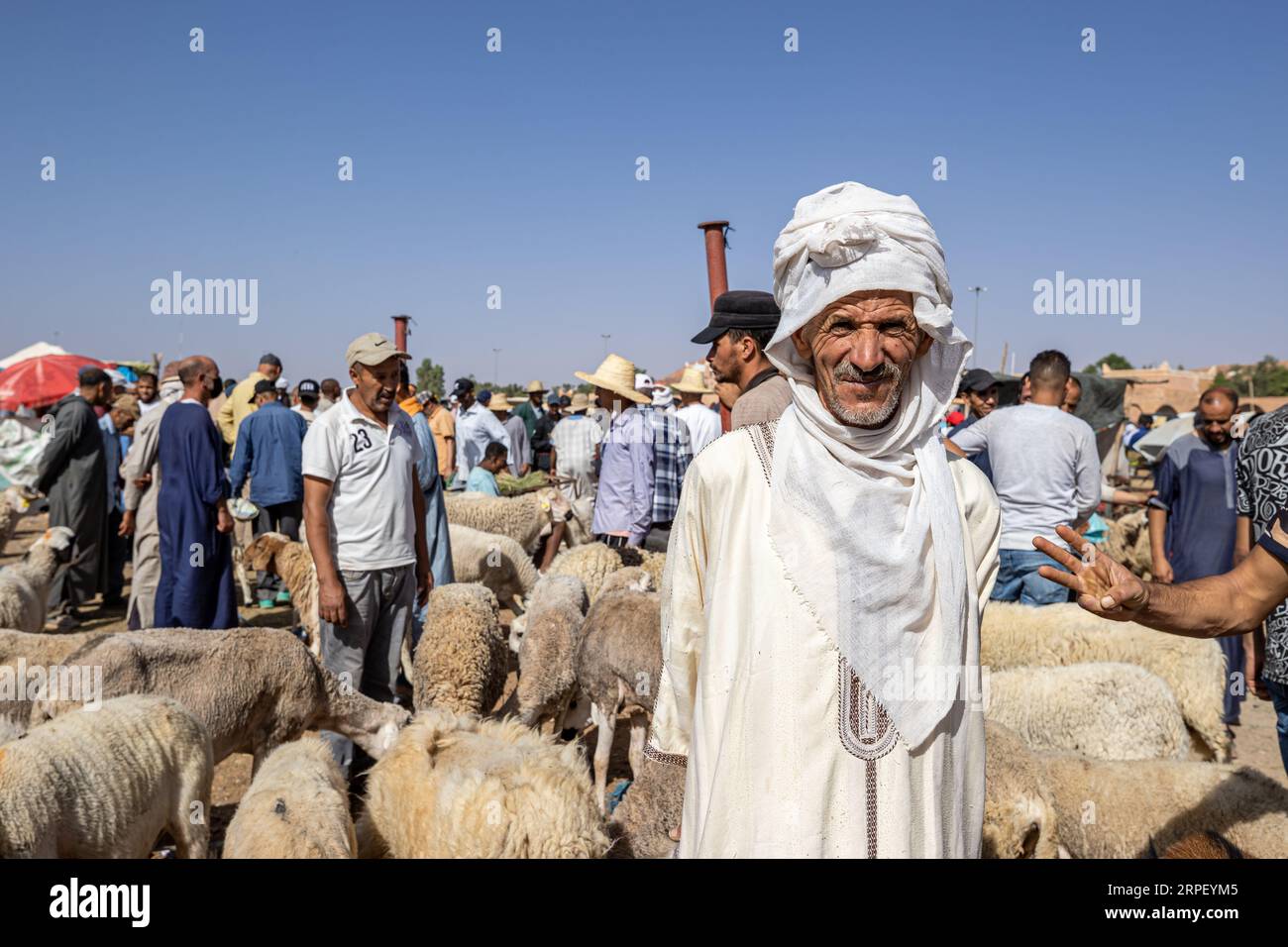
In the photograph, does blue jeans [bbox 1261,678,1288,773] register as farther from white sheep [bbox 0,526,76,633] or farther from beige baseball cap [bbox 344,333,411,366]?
white sheep [bbox 0,526,76,633]

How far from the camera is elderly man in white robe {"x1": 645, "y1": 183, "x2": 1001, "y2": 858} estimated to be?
169 centimetres

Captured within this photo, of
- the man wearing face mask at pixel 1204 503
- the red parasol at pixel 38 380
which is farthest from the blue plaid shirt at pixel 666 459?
the red parasol at pixel 38 380

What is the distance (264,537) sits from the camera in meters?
6.81

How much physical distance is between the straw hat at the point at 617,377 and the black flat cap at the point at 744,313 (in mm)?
3650

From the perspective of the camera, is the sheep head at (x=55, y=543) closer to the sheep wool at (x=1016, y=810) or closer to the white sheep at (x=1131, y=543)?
the sheep wool at (x=1016, y=810)

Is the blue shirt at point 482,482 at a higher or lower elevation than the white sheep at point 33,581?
higher

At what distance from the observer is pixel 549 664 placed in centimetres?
514

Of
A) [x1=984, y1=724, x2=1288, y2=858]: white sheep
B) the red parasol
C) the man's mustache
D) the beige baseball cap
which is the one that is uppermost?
the red parasol

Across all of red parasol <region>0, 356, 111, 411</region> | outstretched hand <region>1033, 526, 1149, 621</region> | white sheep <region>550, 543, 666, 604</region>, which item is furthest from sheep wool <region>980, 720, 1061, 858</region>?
red parasol <region>0, 356, 111, 411</region>

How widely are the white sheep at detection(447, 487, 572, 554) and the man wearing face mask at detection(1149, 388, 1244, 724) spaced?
5.78m

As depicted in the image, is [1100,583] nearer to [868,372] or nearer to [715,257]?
[868,372]

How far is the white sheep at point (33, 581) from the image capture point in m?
6.01
